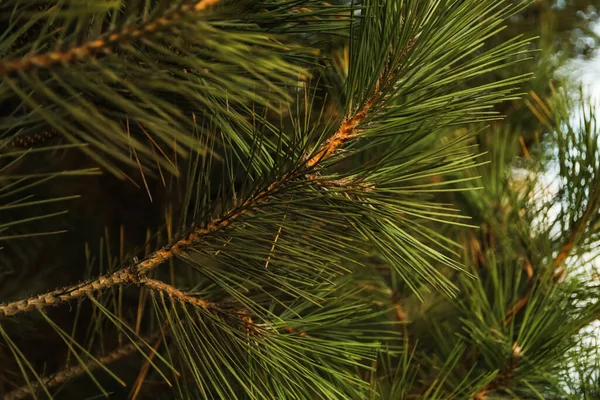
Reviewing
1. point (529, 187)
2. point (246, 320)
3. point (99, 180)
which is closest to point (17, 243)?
point (99, 180)

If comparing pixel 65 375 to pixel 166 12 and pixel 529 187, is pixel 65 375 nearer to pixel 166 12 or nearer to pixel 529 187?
pixel 166 12

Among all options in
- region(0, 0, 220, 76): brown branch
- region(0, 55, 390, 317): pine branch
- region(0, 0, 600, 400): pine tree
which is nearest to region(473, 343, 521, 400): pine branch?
region(0, 0, 600, 400): pine tree

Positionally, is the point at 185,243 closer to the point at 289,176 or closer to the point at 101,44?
the point at 289,176

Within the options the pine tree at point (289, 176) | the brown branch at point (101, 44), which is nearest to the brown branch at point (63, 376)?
the pine tree at point (289, 176)

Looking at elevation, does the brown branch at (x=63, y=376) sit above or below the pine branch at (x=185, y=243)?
below

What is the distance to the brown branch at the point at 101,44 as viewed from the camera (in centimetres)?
22

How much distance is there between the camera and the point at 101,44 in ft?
0.74

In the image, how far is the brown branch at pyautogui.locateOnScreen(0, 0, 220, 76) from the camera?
0.22m

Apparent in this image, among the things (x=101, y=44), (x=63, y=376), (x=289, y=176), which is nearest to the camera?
(x=101, y=44)

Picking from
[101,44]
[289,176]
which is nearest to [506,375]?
[289,176]

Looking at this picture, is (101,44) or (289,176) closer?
(101,44)

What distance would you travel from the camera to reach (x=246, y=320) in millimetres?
405

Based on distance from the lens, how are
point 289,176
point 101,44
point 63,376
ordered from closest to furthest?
point 101,44
point 289,176
point 63,376

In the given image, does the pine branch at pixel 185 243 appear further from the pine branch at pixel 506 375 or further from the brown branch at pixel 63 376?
the pine branch at pixel 506 375
